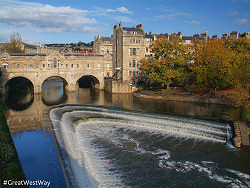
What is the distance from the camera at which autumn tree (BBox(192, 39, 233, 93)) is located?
146 ft

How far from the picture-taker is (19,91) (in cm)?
5844

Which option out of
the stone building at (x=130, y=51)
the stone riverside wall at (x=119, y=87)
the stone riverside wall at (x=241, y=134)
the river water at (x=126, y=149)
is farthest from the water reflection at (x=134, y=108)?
the stone building at (x=130, y=51)

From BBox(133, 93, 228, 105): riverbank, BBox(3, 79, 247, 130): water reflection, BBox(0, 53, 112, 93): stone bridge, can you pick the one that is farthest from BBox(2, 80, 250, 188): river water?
BBox(0, 53, 112, 93): stone bridge

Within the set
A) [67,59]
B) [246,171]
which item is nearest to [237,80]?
[246,171]

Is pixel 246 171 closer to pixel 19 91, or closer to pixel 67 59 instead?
pixel 67 59

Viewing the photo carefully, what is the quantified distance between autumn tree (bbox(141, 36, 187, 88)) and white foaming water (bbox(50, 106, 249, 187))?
18.6 metres

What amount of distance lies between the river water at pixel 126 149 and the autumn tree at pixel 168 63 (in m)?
15.4

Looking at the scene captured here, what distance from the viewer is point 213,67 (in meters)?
45.7

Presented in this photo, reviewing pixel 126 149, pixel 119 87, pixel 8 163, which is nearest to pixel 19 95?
pixel 119 87

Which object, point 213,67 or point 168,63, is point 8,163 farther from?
point 168,63

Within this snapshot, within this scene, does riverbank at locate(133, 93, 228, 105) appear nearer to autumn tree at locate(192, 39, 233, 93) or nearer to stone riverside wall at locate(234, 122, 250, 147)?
autumn tree at locate(192, 39, 233, 93)

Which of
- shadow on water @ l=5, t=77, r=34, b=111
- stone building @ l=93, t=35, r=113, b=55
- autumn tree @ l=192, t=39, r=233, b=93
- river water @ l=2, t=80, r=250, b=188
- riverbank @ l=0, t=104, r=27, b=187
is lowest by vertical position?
river water @ l=2, t=80, r=250, b=188

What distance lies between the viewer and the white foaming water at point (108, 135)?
57.1 ft

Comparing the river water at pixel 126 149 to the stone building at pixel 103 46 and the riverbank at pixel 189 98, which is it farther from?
the stone building at pixel 103 46
